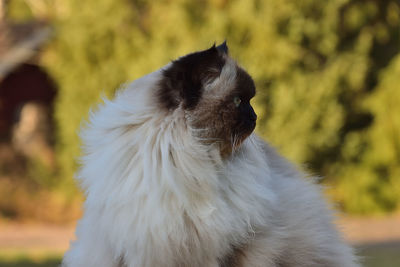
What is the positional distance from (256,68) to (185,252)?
34.6ft

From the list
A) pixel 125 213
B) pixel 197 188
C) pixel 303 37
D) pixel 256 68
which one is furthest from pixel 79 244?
pixel 303 37

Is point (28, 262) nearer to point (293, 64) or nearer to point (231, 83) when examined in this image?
point (293, 64)

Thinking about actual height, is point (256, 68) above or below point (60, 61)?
below

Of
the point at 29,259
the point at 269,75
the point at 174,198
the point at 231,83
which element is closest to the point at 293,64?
the point at 269,75

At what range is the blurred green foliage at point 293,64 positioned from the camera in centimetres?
1389

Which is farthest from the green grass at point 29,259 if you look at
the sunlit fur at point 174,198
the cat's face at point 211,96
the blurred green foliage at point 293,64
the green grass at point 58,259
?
the cat's face at point 211,96

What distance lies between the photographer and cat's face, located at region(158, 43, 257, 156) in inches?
129

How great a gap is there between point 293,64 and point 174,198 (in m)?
11.4

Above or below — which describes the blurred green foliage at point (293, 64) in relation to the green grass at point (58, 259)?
above

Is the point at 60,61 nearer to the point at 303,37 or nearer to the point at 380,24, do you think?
the point at 303,37

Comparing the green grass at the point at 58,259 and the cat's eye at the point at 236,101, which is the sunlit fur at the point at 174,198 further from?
the green grass at the point at 58,259

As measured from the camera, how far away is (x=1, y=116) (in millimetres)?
19000

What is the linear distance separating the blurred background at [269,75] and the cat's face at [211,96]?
9104 millimetres

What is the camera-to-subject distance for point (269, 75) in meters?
14.0
